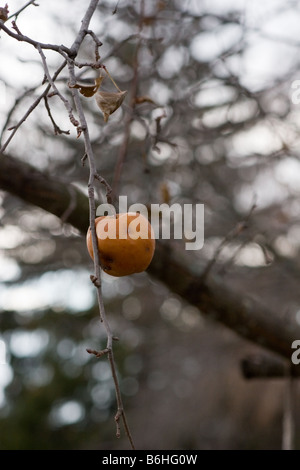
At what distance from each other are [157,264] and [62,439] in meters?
3.66

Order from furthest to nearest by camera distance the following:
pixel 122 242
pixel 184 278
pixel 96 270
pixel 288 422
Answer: pixel 288 422 < pixel 184 278 < pixel 122 242 < pixel 96 270

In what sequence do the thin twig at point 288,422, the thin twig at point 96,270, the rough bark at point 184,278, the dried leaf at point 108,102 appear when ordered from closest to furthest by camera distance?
the thin twig at point 96,270 → the dried leaf at point 108,102 → the rough bark at point 184,278 → the thin twig at point 288,422

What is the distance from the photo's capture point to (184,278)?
1869mm

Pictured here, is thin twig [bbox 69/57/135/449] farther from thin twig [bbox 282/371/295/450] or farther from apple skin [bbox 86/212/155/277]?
thin twig [bbox 282/371/295/450]

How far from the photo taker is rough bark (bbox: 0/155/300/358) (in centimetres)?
167

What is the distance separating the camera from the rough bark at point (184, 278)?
167cm

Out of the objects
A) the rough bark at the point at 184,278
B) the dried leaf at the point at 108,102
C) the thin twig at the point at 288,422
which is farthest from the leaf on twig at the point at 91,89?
the thin twig at the point at 288,422

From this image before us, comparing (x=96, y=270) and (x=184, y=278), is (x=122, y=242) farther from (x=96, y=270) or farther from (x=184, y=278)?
(x=184, y=278)

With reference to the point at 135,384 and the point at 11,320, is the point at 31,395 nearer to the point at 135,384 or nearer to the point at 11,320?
the point at 11,320

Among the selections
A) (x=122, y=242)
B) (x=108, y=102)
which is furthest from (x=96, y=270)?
(x=108, y=102)

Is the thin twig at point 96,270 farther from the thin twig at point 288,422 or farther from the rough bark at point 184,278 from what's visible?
the thin twig at point 288,422

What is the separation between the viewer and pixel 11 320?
4332 mm

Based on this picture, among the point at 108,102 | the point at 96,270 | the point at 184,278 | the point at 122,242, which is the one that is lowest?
the point at 96,270

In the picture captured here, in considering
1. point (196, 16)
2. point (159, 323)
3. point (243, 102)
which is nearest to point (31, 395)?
point (159, 323)
